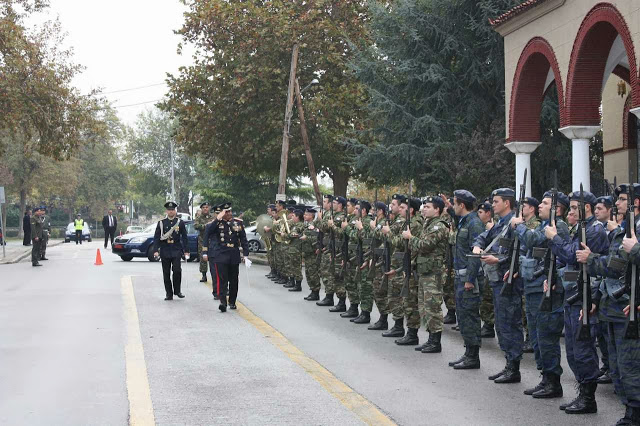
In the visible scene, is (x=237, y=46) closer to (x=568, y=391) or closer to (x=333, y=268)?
(x=333, y=268)

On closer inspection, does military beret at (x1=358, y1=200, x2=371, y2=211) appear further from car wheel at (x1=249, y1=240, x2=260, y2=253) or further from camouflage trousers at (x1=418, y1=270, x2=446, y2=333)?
car wheel at (x1=249, y1=240, x2=260, y2=253)

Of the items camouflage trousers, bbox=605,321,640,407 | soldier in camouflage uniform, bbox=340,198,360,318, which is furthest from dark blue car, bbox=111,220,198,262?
camouflage trousers, bbox=605,321,640,407

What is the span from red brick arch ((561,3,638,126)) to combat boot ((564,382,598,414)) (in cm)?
1135

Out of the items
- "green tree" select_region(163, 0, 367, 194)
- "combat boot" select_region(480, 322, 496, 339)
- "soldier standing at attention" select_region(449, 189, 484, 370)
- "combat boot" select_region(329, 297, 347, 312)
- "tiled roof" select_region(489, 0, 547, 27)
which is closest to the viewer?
"soldier standing at attention" select_region(449, 189, 484, 370)

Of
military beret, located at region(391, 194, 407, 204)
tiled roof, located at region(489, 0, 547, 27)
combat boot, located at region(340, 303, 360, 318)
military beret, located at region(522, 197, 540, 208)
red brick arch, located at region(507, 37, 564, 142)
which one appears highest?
tiled roof, located at region(489, 0, 547, 27)

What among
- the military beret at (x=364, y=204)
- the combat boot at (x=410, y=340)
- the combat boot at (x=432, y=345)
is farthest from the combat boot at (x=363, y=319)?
the combat boot at (x=432, y=345)

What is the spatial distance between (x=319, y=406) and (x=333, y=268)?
23.1 feet

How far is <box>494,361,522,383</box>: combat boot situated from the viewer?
870 cm

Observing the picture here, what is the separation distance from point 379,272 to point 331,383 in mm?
3755

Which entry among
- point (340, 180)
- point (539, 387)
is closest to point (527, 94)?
point (539, 387)

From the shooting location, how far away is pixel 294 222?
17688mm

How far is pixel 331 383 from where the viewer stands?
8.56 metres

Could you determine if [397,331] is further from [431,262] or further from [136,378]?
[136,378]

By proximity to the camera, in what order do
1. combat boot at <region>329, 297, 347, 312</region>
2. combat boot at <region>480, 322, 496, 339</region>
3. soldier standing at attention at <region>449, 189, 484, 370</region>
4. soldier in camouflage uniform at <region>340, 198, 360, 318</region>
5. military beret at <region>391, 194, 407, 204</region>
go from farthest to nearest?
combat boot at <region>329, 297, 347, 312</region> < soldier in camouflage uniform at <region>340, 198, 360, 318</region> < combat boot at <region>480, 322, 496, 339</region> < military beret at <region>391, 194, 407, 204</region> < soldier standing at attention at <region>449, 189, 484, 370</region>
